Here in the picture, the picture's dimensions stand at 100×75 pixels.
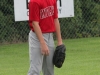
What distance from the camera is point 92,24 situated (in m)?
14.8

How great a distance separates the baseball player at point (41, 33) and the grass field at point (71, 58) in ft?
8.43

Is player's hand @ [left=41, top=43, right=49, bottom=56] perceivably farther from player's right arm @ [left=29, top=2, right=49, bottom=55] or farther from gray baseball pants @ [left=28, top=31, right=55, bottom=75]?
gray baseball pants @ [left=28, top=31, right=55, bottom=75]

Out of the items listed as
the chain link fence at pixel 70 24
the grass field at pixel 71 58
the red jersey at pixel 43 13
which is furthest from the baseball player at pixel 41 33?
the chain link fence at pixel 70 24

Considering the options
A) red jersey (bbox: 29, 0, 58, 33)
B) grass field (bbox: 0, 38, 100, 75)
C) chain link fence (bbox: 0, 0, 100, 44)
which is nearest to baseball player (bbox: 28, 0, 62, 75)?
red jersey (bbox: 29, 0, 58, 33)

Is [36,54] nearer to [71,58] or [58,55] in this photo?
[58,55]

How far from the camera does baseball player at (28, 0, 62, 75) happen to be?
6.23 m

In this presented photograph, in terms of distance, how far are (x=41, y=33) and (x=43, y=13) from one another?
295 mm

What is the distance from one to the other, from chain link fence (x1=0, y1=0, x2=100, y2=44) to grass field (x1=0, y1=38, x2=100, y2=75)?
29 cm

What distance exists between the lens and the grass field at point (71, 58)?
30.5 ft

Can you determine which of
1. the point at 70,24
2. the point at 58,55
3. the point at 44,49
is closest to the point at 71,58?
the point at 70,24

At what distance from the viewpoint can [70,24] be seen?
14367 millimetres

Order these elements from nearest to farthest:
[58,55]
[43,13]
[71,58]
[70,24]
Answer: [43,13], [58,55], [71,58], [70,24]

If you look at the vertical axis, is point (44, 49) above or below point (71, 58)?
above

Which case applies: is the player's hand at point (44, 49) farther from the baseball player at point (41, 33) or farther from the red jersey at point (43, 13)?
the red jersey at point (43, 13)
